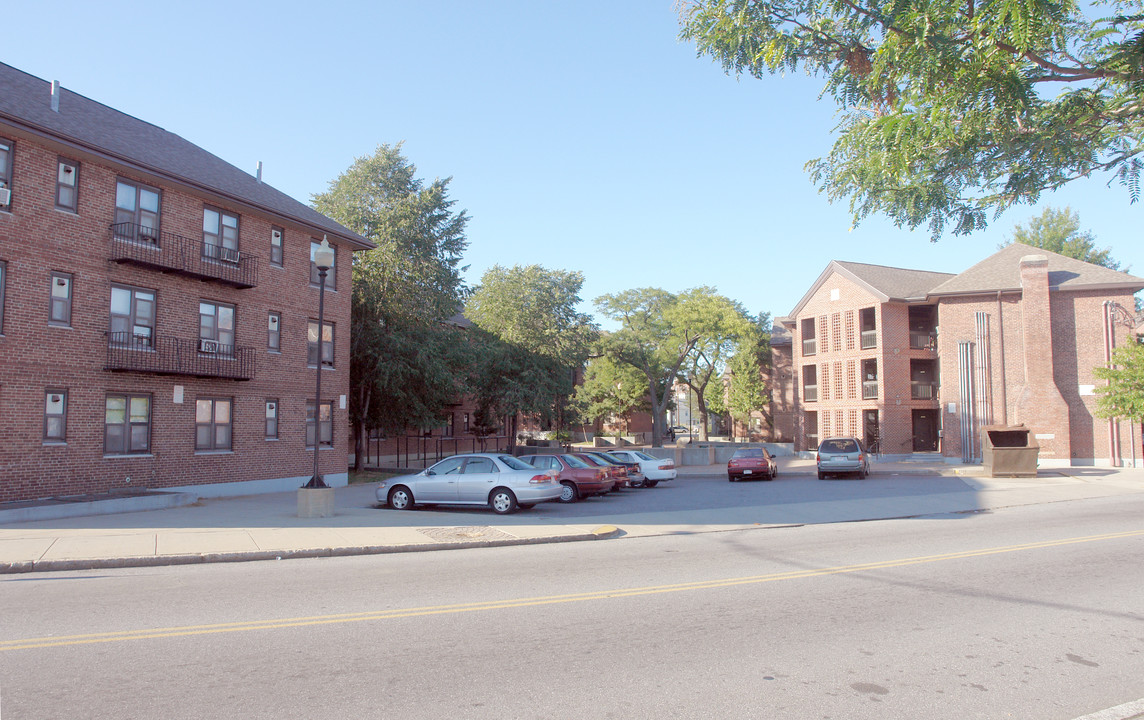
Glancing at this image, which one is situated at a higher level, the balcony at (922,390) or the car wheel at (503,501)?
the balcony at (922,390)

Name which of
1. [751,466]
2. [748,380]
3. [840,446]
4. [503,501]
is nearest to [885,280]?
[748,380]

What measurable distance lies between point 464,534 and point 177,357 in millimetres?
11339

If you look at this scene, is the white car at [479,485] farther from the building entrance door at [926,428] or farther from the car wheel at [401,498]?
the building entrance door at [926,428]

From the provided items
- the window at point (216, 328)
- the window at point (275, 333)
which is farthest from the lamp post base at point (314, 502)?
the window at point (275, 333)

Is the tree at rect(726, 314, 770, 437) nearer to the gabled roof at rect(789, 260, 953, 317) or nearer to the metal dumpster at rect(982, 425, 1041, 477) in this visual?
the gabled roof at rect(789, 260, 953, 317)

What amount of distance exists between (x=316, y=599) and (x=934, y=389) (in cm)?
3968

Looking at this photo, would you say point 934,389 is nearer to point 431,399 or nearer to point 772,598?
point 431,399

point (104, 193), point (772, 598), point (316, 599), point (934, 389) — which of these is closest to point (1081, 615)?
point (772, 598)

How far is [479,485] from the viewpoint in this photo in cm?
1661

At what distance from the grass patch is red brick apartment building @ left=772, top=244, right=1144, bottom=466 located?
85.6 feet

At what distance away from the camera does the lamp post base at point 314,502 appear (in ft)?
49.7

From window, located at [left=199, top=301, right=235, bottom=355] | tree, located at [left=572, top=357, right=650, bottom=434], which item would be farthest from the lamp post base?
tree, located at [left=572, top=357, right=650, bottom=434]

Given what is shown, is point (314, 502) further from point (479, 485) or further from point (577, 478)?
point (577, 478)

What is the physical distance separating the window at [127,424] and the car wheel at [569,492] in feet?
36.3
